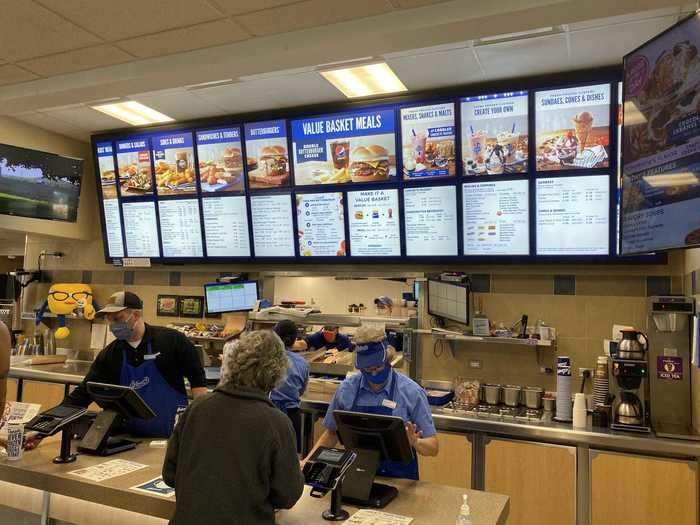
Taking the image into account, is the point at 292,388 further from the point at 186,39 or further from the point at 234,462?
the point at 186,39

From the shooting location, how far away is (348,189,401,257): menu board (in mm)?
4586

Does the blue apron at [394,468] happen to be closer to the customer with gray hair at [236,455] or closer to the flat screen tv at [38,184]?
the customer with gray hair at [236,455]

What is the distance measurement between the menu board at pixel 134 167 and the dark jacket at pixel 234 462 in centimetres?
406

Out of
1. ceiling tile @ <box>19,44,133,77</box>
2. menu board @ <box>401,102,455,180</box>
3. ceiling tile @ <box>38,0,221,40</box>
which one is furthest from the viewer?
menu board @ <box>401,102,455,180</box>

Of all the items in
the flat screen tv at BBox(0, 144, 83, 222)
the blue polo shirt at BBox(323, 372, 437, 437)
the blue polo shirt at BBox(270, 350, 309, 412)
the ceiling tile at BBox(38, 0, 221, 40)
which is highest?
the ceiling tile at BBox(38, 0, 221, 40)

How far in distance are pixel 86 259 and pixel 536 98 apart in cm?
511

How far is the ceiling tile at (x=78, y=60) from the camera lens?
3.43 m

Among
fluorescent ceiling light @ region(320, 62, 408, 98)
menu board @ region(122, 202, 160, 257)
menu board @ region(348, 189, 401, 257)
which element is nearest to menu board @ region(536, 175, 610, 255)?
menu board @ region(348, 189, 401, 257)

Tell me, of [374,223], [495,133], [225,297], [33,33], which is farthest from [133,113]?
[495,133]

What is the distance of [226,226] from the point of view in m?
5.23

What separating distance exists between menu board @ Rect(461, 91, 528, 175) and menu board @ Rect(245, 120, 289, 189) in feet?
5.22

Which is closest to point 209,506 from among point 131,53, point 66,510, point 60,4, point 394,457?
point 394,457

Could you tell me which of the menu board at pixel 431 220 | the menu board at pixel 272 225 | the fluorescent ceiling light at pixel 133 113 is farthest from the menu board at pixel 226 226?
the menu board at pixel 431 220

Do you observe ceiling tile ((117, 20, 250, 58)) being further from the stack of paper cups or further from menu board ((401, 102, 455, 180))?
the stack of paper cups
